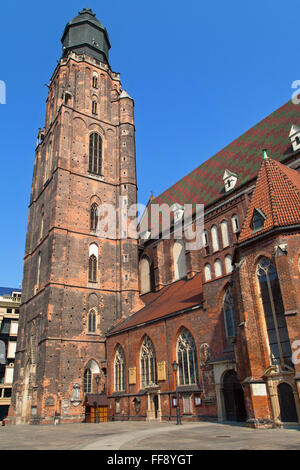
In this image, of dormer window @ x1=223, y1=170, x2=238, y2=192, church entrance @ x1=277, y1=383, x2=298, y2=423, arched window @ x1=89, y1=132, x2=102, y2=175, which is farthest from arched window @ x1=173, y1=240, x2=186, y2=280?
church entrance @ x1=277, y1=383, x2=298, y2=423

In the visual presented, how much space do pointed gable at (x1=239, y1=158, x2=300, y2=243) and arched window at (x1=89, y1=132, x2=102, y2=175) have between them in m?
21.9

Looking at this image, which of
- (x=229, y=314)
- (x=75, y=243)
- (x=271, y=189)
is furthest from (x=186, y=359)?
(x=75, y=243)

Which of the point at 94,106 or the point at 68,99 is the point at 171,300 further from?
the point at 68,99

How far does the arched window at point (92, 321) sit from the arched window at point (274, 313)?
19.1 meters

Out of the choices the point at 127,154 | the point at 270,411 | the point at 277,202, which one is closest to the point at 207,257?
the point at 277,202

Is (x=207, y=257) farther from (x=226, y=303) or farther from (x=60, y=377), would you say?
(x=60, y=377)

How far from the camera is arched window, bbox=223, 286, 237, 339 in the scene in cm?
2014

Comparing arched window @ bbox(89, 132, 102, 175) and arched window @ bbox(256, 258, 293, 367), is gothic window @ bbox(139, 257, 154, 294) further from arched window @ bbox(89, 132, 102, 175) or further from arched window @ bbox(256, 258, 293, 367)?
arched window @ bbox(256, 258, 293, 367)

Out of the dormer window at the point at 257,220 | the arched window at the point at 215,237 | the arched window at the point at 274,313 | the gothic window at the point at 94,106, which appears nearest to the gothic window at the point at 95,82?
the gothic window at the point at 94,106

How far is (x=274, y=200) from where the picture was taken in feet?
57.7

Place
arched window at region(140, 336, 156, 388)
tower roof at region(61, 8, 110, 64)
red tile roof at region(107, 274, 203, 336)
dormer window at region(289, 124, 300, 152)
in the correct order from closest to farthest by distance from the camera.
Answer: dormer window at region(289, 124, 300, 152)
red tile roof at region(107, 274, 203, 336)
arched window at region(140, 336, 156, 388)
tower roof at region(61, 8, 110, 64)

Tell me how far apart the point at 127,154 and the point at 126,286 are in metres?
13.9

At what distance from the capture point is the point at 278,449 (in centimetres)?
892

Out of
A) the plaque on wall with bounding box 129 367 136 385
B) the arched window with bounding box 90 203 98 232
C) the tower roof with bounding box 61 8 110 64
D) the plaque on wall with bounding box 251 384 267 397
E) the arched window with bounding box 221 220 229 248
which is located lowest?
the plaque on wall with bounding box 251 384 267 397
